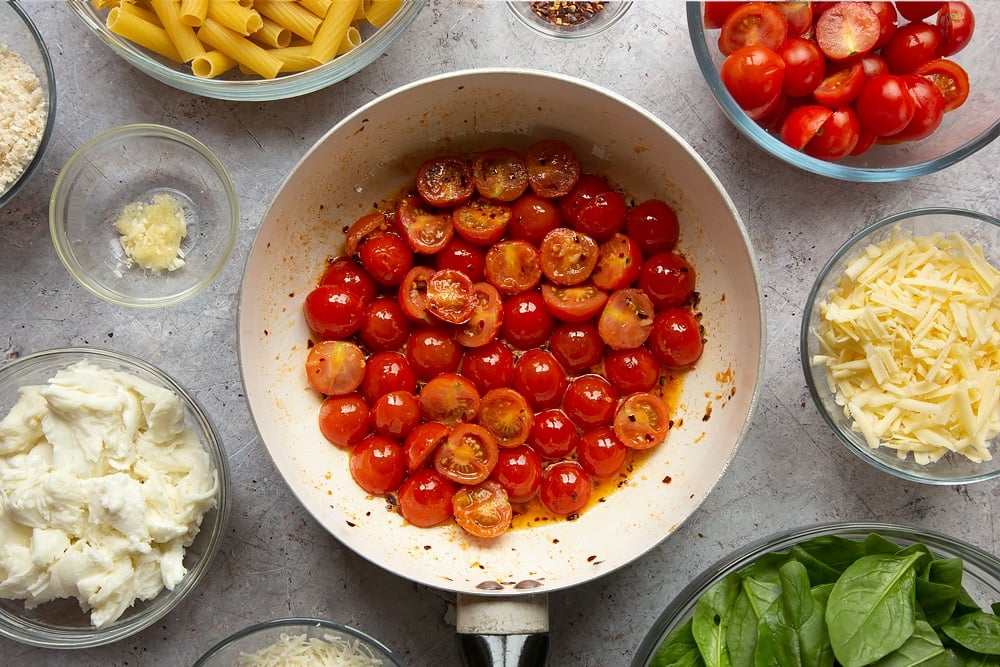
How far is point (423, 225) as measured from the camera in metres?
1.69

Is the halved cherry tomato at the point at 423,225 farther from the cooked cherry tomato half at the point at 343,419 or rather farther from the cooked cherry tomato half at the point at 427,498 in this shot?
the cooked cherry tomato half at the point at 427,498

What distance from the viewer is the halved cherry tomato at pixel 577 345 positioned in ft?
5.50

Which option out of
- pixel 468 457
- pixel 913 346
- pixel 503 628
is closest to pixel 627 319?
pixel 468 457

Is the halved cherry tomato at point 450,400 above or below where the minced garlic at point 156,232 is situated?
below

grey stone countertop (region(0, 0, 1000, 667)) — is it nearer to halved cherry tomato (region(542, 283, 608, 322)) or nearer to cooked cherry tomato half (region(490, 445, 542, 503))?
cooked cherry tomato half (region(490, 445, 542, 503))

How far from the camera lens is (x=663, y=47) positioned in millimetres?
1766

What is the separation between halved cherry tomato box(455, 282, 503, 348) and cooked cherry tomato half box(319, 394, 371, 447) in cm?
25

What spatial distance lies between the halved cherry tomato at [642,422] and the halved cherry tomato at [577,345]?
0.12m

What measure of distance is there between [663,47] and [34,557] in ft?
5.26

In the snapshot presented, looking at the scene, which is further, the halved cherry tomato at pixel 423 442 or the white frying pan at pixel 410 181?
the halved cherry tomato at pixel 423 442

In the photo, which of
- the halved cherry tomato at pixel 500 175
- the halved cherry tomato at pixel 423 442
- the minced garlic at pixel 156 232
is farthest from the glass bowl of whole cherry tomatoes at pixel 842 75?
the minced garlic at pixel 156 232

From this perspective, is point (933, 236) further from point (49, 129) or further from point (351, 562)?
point (49, 129)

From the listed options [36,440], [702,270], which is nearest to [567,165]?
[702,270]

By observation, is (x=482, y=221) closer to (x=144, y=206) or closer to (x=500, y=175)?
(x=500, y=175)
